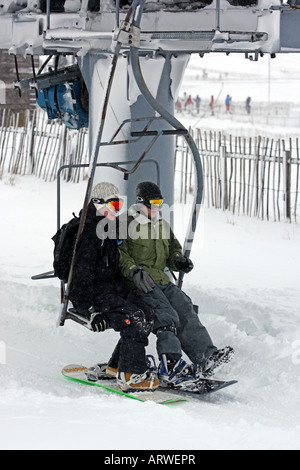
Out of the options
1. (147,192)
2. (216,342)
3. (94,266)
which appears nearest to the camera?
(94,266)

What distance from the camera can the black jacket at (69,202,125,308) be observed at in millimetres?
6035

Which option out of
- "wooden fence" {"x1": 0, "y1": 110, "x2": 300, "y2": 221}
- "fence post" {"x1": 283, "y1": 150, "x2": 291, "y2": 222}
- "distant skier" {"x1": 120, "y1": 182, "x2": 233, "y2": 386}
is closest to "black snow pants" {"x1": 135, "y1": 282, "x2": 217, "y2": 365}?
"distant skier" {"x1": 120, "y1": 182, "x2": 233, "y2": 386}

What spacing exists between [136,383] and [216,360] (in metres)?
0.63

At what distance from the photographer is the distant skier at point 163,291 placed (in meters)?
6.05

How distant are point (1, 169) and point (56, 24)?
1211 cm

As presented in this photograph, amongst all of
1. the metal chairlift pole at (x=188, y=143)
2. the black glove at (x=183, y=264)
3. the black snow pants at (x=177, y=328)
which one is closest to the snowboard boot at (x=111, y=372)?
the black snow pants at (x=177, y=328)

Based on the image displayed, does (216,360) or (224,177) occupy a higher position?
(224,177)

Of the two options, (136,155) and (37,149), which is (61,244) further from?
(37,149)

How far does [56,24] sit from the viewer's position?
25.5ft

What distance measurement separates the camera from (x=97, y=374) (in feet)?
20.7

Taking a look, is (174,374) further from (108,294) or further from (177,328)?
(108,294)

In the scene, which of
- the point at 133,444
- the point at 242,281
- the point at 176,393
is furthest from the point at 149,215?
the point at 242,281

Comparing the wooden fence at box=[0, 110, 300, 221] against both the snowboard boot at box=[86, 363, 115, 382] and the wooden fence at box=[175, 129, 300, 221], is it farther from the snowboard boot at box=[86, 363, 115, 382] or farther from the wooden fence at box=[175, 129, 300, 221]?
the snowboard boot at box=[86, 363, 115, 382]

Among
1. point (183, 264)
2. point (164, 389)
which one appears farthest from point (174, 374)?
point (183, 264)
